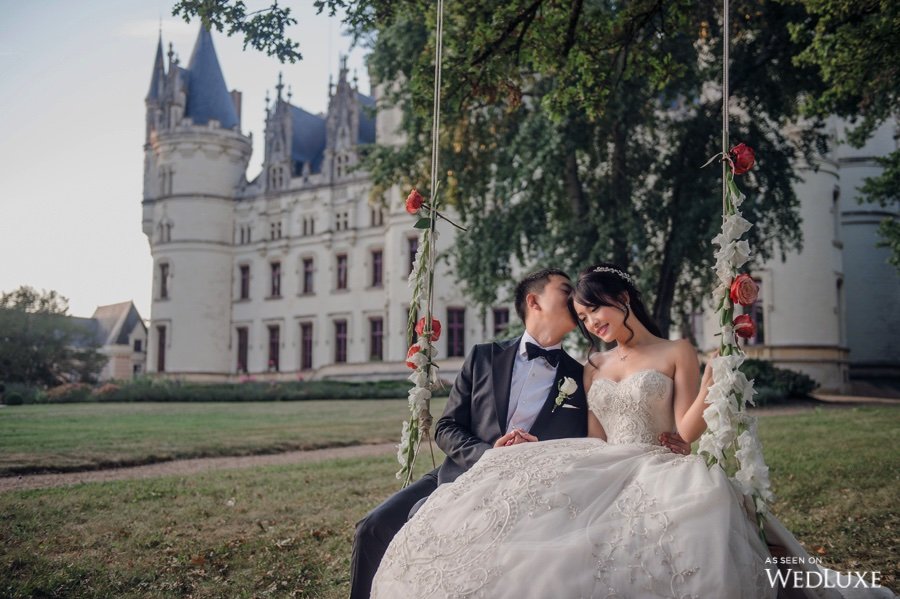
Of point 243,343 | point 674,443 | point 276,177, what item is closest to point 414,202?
point 674,443

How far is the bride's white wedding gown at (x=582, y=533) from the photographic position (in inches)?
113

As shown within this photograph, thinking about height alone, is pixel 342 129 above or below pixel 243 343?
above

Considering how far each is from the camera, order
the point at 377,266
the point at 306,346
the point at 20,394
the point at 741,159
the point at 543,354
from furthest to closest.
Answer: the point at 306,346 < the point at 377,266 < the point at 20,394 < the point at 543,354 < the point at 741,159

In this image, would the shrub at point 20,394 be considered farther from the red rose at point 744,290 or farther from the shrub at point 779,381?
the shrub at point 779,381

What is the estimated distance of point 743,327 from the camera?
3428mm

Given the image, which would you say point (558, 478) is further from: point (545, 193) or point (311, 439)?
point (545, 193)

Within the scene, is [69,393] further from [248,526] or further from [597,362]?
[597,362]

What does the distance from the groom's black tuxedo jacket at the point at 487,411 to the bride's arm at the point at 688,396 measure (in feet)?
1.61

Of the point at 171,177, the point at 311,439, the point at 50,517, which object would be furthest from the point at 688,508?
the point at 171,177

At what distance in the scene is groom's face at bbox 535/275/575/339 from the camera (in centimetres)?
419

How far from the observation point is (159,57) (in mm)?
41844

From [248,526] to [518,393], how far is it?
3.33m

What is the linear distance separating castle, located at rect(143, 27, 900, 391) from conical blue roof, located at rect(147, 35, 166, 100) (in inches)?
3.7

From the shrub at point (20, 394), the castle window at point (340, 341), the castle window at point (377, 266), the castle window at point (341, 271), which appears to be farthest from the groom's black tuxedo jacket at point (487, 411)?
the castle window at point (341, 271)
